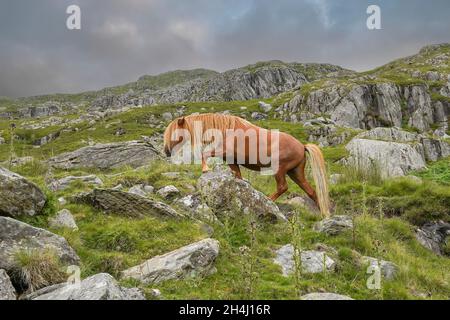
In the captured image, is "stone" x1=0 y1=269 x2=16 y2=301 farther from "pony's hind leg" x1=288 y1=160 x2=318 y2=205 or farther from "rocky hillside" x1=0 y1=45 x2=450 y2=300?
"pony's hind leg" x1=288 y1=160 x2=318 y2=205

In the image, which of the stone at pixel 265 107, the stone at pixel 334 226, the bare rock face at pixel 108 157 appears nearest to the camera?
the stone at pixel 334 226

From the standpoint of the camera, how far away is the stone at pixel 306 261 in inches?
323

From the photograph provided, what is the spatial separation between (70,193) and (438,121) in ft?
425

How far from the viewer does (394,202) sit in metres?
13.8

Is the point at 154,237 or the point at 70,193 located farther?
the point at 70,193

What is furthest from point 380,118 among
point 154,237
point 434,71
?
point 154,237

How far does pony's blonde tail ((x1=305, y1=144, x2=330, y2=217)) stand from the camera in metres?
12.2

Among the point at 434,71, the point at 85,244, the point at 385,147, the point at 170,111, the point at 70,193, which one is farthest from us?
the point at 434,71

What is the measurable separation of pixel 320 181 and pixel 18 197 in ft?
26.0

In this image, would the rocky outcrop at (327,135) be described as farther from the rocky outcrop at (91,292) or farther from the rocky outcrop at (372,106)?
the rocky outcrop at (91,292)

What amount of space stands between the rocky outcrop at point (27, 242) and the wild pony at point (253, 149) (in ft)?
17.9

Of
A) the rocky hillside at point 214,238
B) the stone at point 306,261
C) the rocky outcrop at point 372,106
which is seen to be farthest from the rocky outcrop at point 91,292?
the rocky outcrop at point 372,106
